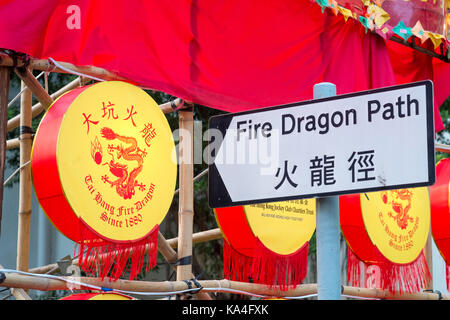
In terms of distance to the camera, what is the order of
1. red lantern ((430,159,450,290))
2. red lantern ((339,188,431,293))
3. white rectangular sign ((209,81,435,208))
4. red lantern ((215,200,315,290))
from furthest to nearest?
1. red lantern ((430,159,450,290))
2. red lantern ((339,188,431,293))
3. red lantern ((215,200,315,290))
4. white rectangular sign ((209,81,435,208))

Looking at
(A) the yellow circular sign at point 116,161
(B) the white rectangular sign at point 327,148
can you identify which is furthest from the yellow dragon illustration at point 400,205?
(B) the white rectangular sign at point 327,148

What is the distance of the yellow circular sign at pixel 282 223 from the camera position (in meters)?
4.05

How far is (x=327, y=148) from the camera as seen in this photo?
1.97m

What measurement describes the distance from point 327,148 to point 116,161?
157 cm

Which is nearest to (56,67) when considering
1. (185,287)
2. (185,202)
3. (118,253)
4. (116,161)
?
(116,161)

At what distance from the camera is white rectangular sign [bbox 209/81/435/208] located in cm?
186

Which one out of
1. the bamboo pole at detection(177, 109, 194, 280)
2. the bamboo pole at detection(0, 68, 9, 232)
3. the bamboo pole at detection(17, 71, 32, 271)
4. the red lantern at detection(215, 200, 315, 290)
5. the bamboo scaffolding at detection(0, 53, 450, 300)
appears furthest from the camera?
the bamboo pole at detection(17, 71, 32, 271)

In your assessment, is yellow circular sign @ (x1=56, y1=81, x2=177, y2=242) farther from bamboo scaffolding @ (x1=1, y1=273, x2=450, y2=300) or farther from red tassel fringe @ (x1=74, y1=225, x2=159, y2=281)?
bamboo scaffolding @ (x1=1, y1=273, x2=450, y2=300)

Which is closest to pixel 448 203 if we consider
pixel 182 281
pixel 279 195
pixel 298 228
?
pixel 298 228

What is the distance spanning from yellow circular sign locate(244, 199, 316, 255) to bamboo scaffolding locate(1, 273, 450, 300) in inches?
9.2

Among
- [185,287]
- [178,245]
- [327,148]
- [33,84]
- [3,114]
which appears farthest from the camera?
[178,245]

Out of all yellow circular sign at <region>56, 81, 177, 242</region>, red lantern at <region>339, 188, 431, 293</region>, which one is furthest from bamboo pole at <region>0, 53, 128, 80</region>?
red lantern at <region>339, 188, 431, 293</region>

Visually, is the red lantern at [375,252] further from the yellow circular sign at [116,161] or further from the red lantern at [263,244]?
the yellow circular sign at [116,161]

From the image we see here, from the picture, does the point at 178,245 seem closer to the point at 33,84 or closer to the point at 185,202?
the point at 185,202
